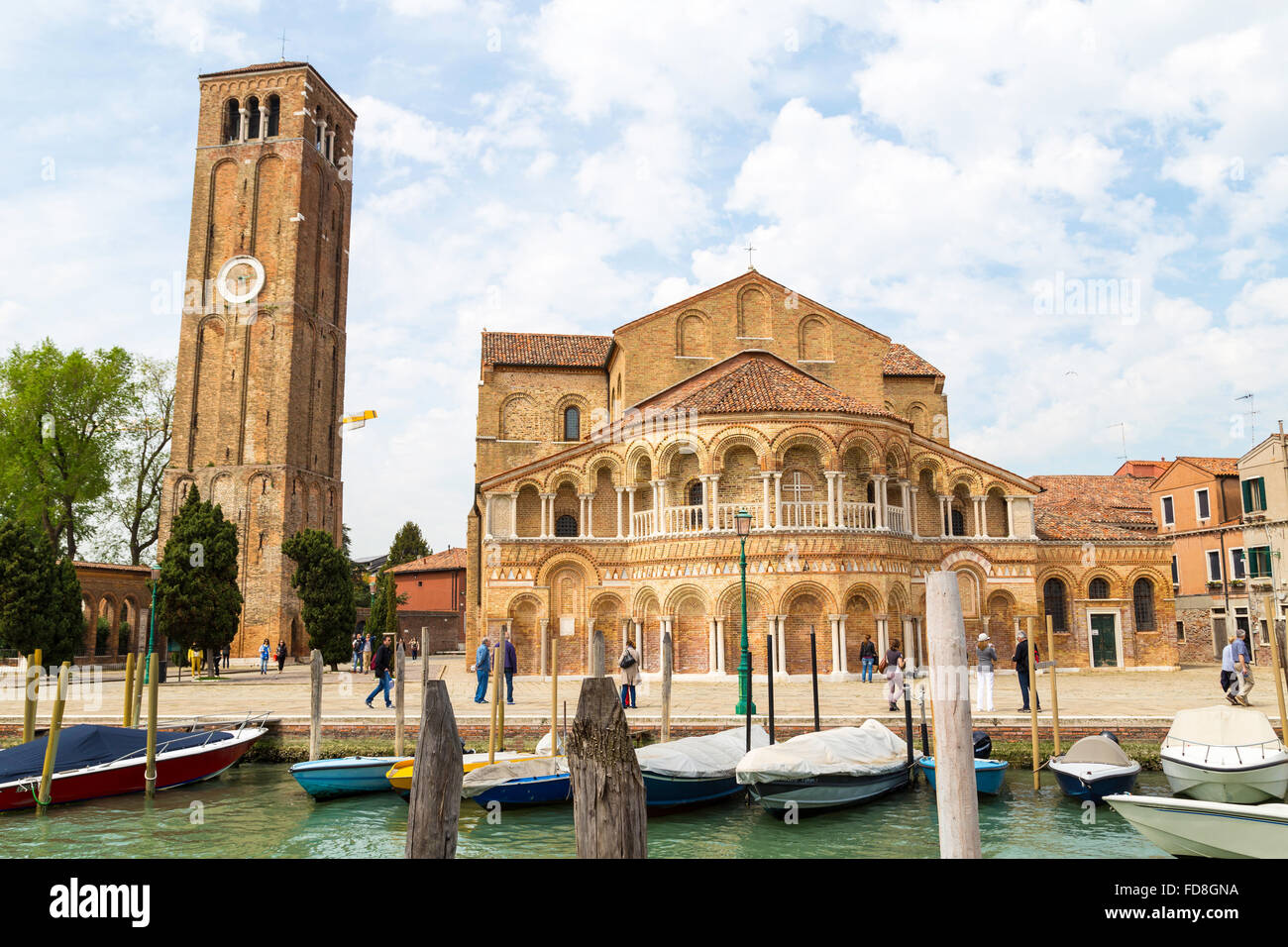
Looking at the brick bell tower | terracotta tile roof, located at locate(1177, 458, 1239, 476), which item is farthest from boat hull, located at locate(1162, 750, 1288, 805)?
the brick bell tower

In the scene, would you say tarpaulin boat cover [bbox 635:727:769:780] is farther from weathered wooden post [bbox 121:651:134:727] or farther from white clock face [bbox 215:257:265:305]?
A: white clock face [bbox 215:257:265:305]

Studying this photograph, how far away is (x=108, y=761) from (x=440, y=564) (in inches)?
1809

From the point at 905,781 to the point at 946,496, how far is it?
1776 cm

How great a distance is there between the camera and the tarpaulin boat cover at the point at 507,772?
470 inches

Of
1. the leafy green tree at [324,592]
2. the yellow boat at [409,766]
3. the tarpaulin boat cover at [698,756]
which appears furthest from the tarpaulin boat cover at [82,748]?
the leafy green tree at [324,592]

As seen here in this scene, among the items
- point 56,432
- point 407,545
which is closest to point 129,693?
point 56,432

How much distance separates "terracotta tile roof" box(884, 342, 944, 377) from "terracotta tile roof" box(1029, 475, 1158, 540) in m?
6.17

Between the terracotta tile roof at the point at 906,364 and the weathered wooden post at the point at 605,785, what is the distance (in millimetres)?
31471

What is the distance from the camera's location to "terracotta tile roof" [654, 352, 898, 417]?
25.9 meters

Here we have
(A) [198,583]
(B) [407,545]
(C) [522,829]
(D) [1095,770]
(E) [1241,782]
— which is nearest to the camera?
(E) [1241,782]

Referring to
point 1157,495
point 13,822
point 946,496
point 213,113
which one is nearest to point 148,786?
point 13,822

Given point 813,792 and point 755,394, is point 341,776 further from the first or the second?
point 755,394

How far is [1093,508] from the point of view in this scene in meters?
35.3

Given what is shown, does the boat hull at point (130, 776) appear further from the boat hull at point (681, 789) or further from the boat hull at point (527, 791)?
the boat hull at point (681, 789)
